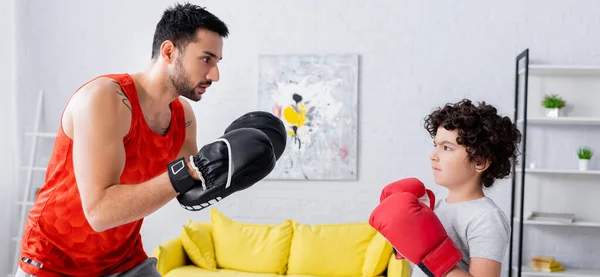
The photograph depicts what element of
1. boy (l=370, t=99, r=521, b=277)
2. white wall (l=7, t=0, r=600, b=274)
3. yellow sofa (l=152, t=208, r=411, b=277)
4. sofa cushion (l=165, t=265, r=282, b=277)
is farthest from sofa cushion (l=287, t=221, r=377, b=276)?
boy (l=370, t=99, r=521, b=277)

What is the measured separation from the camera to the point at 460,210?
1851 mm

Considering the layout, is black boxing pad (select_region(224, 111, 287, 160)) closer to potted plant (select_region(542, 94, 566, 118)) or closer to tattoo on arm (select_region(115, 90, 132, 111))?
tattoo on arm (select_region(115, 90, 132, 111))

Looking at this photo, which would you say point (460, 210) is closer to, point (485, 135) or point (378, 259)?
point (485, 135)

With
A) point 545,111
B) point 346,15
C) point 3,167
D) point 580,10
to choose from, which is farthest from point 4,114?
point 580,10

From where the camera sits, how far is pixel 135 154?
1.89 m

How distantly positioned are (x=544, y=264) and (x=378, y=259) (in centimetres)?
105

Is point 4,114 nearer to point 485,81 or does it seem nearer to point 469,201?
point 485,81

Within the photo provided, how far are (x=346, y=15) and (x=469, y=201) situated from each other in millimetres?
2724

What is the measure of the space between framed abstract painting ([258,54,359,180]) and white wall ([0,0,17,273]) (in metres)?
1.71

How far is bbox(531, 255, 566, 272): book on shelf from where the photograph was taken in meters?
3.95

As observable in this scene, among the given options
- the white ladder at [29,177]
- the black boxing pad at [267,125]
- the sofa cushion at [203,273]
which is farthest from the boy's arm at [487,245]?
the white ladder at [29,177]

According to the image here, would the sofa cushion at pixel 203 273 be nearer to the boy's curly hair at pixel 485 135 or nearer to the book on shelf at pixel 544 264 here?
the book on shelf at pixel 544 264

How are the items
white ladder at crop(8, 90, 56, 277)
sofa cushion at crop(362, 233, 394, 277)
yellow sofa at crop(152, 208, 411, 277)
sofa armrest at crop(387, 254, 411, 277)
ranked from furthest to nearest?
white ladder at crop(8, 90, 56, 277)
yellow sofa at crop(152, 208, 411, 277)
sofa cushion at crop(362, 233, 394, 277)
sofa armrest at crop(387, 254, 411, 277)

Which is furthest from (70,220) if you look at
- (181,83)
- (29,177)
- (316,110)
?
(29,177)
